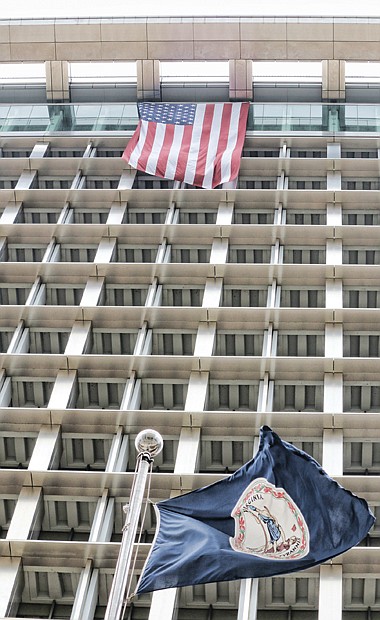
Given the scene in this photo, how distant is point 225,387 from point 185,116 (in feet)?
55.5

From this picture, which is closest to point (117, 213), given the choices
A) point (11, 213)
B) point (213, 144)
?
point (11, 213)

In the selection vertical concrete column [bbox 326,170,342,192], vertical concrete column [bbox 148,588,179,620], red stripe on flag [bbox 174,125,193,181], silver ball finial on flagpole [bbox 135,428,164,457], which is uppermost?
red stripe on flag [bbox 174,125,193,181]

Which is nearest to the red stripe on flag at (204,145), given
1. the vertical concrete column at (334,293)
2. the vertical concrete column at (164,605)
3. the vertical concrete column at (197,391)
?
the vertical concrete column at (334,293)

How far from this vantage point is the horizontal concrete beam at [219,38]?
64.6m

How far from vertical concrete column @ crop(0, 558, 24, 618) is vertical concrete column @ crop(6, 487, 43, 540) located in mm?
1113

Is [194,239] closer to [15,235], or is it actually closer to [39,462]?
[15,235]

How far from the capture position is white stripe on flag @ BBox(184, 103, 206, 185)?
59219mm

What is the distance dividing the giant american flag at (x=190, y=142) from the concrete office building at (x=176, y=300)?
803 mm

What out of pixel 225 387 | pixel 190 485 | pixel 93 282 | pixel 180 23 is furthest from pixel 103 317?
pixel 180 23

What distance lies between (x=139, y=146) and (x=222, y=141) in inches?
138

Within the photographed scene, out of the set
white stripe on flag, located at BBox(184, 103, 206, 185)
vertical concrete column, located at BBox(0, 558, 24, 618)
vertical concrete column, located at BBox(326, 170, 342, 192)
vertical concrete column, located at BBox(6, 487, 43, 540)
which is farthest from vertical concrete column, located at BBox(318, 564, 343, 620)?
white stripe on flag, located at BBox(184, 103, 206, 185)

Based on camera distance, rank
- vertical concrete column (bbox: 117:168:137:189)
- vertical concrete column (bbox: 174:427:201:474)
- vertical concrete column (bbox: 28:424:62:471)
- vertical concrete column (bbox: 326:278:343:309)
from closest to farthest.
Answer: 1. vertical concrete column (bbox: 174:427:201:474)
2. vertical concrete column (bbox: 28:424:62:471)
3. vertical concrete column (bbox: 326:278:343:309)
4. vertical concrete column (bbox: 117:168:137:189)

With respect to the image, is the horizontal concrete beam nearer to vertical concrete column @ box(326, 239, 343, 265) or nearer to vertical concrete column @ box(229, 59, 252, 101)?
vertical concrete column @ box(229, 59, 252, 101)

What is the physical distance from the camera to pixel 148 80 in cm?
6600
